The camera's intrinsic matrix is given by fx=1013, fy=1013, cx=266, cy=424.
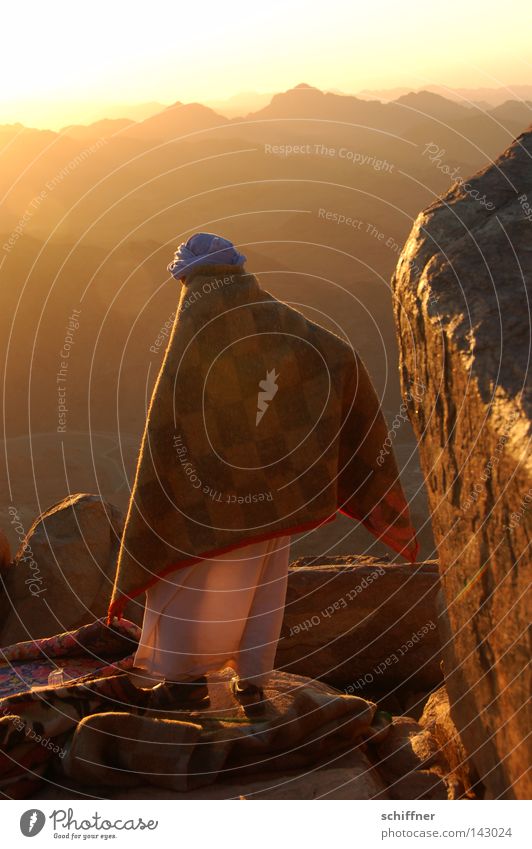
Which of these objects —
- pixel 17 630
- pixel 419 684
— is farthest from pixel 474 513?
pixel 17 630

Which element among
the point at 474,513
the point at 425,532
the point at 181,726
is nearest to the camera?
the point at 474,513

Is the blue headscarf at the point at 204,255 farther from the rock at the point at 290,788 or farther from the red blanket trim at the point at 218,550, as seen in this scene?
the rock at the point at 290,788

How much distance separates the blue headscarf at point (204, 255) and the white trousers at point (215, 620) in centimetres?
142

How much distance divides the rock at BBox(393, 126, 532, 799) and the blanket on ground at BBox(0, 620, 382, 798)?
0.70 m

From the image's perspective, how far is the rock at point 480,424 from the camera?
3402mm

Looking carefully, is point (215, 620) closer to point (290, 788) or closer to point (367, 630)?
point (290, 788)

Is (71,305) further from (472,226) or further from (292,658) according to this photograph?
(472,226)

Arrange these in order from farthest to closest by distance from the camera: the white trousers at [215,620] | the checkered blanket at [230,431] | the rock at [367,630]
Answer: the rock at [367,630]
the white trousers at [215,620]
the checkered blanket at [230,431]

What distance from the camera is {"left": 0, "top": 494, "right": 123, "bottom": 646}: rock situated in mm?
7500

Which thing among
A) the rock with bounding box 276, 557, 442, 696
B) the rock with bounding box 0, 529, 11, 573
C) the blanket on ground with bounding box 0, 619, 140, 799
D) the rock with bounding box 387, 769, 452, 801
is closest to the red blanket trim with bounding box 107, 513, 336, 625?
the blanket on ground with bounding box 0, 619, 140, 799

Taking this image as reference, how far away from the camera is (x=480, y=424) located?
361 cm

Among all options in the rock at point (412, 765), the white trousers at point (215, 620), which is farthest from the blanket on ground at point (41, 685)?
the rock at point (412, 765)

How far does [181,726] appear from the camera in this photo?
466cm

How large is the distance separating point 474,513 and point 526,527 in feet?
1.72
